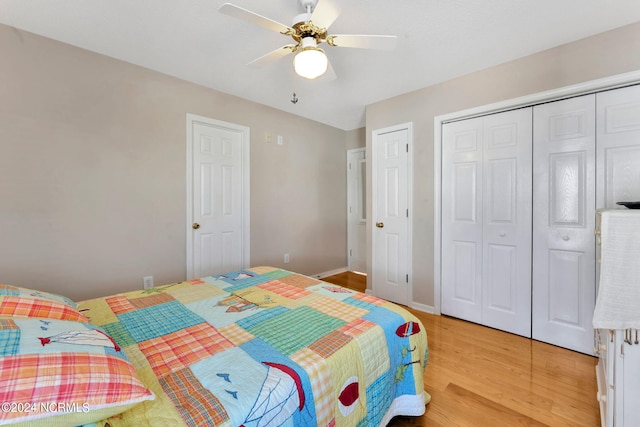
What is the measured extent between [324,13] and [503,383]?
254 cm

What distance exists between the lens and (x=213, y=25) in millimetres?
1904

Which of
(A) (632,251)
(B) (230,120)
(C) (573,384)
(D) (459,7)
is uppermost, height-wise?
(D) (459,7)

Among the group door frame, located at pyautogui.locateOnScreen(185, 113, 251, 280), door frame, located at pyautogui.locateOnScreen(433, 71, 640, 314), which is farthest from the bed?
door frame, located at pyautogui.locateOnScreen(433, 71, 640, 314)

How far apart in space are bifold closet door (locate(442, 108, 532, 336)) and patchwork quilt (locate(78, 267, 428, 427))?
1509 millimetres

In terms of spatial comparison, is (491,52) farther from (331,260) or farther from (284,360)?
(331,260)

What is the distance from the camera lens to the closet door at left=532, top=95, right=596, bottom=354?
2074 millimetres

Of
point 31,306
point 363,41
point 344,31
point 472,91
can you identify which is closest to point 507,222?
point 472,91

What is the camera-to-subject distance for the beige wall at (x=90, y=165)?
1.95 meters

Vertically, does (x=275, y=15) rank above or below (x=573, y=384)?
above

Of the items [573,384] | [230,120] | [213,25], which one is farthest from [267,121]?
[573,384]

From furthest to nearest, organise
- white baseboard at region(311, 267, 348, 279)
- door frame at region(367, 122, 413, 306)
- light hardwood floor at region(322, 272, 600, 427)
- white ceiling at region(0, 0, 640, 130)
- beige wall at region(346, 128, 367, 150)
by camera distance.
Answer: beige wall at region(346, 128, 367, 150)
white baseboard at region(311, 267, 348, 279)
door frame at region(367, 122, 413, 306)
white ceiling at region(0, 0, 640, 130)
light hardwood floor at region(322, 272, 600, 427)

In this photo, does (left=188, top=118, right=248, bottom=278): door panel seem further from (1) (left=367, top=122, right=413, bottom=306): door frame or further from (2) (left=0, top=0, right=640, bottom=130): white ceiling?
(1) (left=367, top=122, right=413, bottom=306): door frame

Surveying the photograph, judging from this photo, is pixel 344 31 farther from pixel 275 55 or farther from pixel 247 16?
pixel 247 16

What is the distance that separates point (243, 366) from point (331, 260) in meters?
3.47
